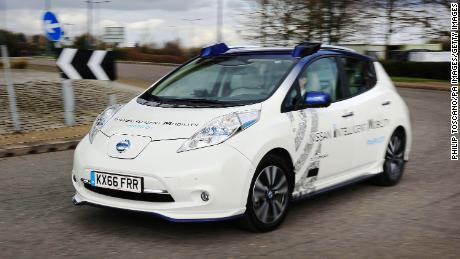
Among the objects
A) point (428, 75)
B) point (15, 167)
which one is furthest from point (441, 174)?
point (428, 75)

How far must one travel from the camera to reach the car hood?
4.87 metres

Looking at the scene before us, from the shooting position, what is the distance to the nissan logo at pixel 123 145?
15.9 feet

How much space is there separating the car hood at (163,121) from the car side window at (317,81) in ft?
1.51

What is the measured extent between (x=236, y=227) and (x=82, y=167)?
1340 mm

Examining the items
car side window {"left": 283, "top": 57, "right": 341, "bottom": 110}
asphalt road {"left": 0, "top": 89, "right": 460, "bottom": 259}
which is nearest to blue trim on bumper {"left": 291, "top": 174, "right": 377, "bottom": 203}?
asphalt road {"left": 0, "top": 89, "right": 460, "bottom": 259}

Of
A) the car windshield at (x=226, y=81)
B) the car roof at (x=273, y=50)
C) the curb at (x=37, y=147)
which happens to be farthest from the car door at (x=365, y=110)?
the curb at (x=37, y=147)

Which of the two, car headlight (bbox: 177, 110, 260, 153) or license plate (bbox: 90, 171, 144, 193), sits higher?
car headlight (bbox: 177, 110, 260, 153)

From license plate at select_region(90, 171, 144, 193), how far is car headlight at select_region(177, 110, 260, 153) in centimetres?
40

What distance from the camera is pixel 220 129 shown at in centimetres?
482

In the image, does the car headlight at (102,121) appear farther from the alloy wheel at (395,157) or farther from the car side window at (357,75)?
the alloy wheel at (395,157)

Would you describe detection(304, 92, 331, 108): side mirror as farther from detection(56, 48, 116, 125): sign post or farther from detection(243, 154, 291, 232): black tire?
detection(56, 48, 116, 125): sign post

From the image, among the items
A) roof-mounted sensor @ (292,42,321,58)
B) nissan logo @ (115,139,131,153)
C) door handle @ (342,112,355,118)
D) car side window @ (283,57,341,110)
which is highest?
roof-mounted sensor @ (292,42,321,58)

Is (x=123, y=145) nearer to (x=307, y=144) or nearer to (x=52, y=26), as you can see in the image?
(x=307, y=144)

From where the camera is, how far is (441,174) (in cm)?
771
